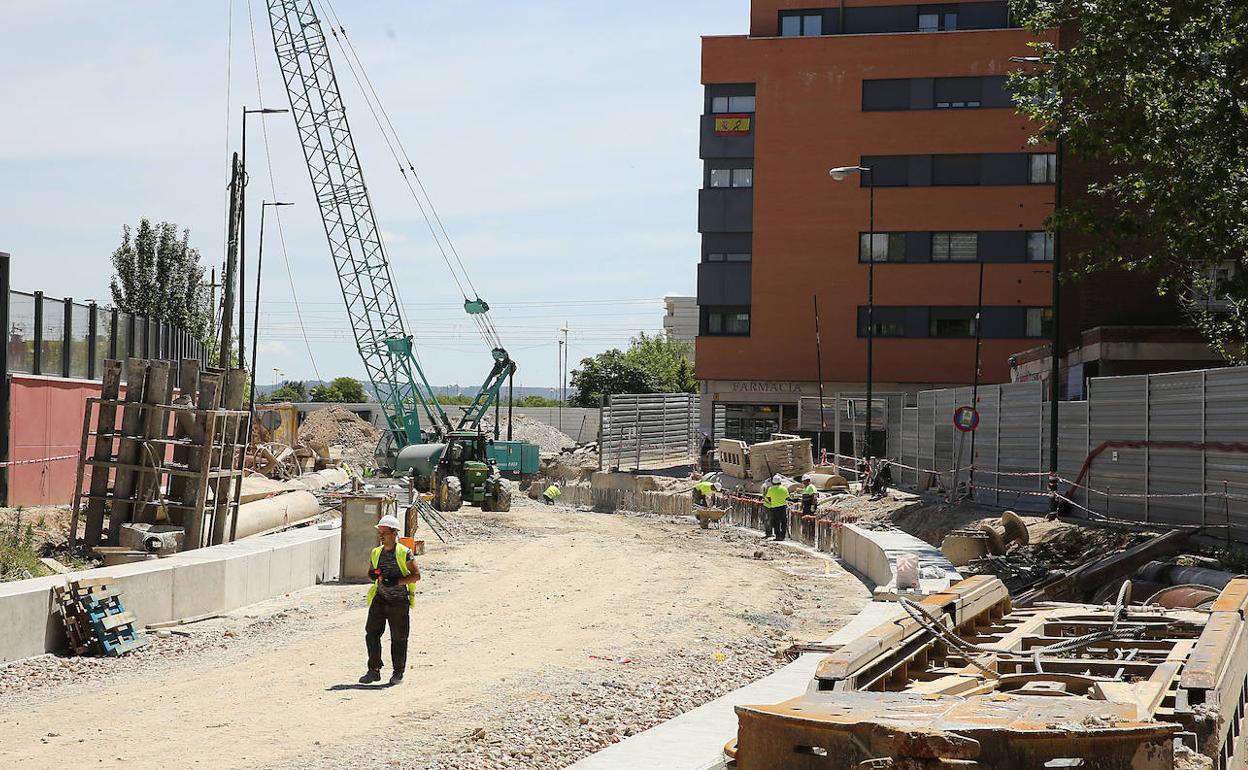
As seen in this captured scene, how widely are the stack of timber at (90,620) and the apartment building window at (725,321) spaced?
52269mm

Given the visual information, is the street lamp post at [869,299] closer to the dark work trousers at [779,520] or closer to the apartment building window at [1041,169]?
the apartment building window at [1041,169]

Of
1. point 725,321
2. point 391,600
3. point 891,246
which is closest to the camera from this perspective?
point 391,600

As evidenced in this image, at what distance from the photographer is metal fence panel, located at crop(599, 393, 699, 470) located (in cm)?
5538

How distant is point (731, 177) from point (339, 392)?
89097mm

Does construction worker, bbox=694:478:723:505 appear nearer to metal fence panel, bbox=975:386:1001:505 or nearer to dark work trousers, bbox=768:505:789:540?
dark work trousers, bbox=768:505:789:540

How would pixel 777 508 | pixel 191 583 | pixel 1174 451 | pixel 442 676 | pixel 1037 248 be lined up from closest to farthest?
pixel 442 676
pixel 191 583
pixel 1174 451
pixel 777 508
pixel 1037 248

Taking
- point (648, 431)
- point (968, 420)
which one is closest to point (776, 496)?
point (968, 420)

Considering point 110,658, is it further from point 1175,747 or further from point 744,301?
point 744,301

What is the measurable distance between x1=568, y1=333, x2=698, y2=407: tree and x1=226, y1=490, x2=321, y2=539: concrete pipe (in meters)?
86.5

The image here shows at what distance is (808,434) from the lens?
63.4m

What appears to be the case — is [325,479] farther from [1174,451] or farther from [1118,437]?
[1174,451]

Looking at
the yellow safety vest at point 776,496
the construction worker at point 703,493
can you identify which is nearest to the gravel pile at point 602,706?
the yellow safety vest at point 776,496

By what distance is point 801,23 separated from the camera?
67.1 meters

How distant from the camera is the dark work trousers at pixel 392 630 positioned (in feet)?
42.7
